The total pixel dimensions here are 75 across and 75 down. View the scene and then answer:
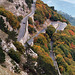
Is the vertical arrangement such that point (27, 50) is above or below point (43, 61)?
above

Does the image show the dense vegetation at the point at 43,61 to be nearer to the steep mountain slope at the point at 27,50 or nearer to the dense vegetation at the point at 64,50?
the steep mountain slope at the point at 27,50

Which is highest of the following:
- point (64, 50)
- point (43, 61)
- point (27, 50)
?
point (64, 50)

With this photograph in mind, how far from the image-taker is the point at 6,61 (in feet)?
43.7

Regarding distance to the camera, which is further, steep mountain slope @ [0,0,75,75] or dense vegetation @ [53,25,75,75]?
dense vegetation @ [53,25,75,75]

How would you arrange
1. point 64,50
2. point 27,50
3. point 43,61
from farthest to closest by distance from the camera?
point 64,50 < point 43,61 < point 27,50

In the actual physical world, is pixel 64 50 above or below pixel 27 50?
above

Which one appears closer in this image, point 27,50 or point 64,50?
point 27,50

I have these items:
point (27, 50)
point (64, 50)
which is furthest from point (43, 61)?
point (64, 50)

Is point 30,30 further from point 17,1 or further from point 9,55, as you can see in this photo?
point 9,55

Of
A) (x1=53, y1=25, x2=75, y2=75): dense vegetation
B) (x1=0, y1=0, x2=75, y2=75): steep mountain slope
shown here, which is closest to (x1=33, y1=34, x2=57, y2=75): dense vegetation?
(x1=0, y1=0, x2=75, y2=75): steep mountain slope

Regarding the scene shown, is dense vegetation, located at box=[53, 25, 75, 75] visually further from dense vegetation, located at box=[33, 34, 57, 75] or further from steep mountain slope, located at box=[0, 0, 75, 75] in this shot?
dense vegetation, located at box=[33, 34, 57, 75]

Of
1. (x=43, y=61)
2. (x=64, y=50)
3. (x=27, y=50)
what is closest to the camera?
(x=27, y=50)

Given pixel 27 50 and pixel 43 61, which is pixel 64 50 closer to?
pixel 43 61

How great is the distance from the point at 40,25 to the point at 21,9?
1198cm
